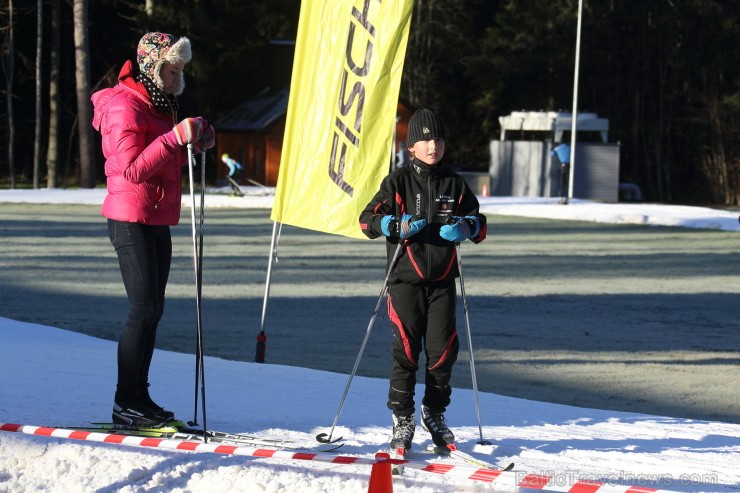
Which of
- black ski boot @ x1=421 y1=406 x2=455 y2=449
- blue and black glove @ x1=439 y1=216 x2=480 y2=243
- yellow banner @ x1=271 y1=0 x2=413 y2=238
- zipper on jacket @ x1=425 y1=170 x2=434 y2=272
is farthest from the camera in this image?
yellow banner @ x1=271 y1=0 x2=413 y2=238

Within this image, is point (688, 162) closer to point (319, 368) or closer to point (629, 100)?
point (629, 100)

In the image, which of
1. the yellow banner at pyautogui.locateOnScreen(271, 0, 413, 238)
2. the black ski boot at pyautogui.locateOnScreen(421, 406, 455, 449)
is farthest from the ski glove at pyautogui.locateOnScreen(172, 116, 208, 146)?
the yellow banner at pyautogui.locateOnScreen(271, 0, 413, 238)

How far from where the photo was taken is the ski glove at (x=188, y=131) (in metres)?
5.89

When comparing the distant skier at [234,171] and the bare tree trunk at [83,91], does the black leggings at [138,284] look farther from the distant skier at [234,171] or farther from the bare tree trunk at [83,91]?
→ the bare tree trunk at [83,91]

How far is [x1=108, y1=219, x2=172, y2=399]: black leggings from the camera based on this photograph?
6156 mm

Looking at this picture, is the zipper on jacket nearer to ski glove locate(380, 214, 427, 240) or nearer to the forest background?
ski glove locate(380, 214, 427, 240)

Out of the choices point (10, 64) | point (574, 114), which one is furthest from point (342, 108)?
point (10, 64)

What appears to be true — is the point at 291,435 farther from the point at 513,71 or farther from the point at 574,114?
the point at 513,71

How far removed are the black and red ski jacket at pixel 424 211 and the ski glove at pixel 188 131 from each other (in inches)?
37.2

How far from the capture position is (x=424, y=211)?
6.10 m

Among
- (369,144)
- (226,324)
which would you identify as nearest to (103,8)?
(226,324)

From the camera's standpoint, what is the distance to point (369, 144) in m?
8.94

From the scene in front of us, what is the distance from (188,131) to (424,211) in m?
1.23

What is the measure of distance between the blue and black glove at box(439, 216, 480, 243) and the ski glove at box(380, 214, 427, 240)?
119 mm
